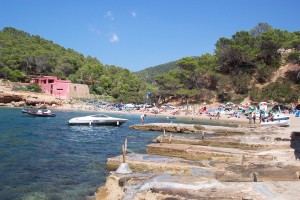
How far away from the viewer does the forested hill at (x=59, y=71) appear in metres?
90.5

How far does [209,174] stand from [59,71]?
94.0 metres

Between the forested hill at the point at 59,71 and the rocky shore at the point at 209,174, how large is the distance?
229 ft

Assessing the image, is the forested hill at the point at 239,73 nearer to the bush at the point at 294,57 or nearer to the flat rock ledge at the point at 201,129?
the bush at the point at 294,57

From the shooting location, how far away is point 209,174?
1191 cm

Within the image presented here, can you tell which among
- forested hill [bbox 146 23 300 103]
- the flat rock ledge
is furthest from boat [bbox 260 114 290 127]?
forested hill [bbox 146 23 300 103]

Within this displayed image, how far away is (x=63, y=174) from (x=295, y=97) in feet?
218

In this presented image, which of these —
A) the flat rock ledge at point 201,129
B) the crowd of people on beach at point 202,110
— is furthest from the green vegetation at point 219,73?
the flat rock ledge at point 201,129

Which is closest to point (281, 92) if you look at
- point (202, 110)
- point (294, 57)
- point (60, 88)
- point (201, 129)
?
point (294, 57)

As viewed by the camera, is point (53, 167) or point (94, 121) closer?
point (53, 167)

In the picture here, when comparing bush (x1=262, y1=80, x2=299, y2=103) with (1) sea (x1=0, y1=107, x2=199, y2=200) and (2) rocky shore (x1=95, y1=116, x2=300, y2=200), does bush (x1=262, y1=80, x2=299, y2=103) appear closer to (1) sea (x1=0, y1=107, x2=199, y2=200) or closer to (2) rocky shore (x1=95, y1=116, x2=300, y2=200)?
(2) rocky shore (x1=95, y1=116, x2=300, y2=200)

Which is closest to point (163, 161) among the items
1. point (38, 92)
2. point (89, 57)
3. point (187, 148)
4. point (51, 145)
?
point (187, 148)

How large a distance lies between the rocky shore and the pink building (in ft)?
210

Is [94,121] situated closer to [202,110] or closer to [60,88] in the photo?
[202,110]

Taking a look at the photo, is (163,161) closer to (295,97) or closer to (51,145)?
(51,145)
